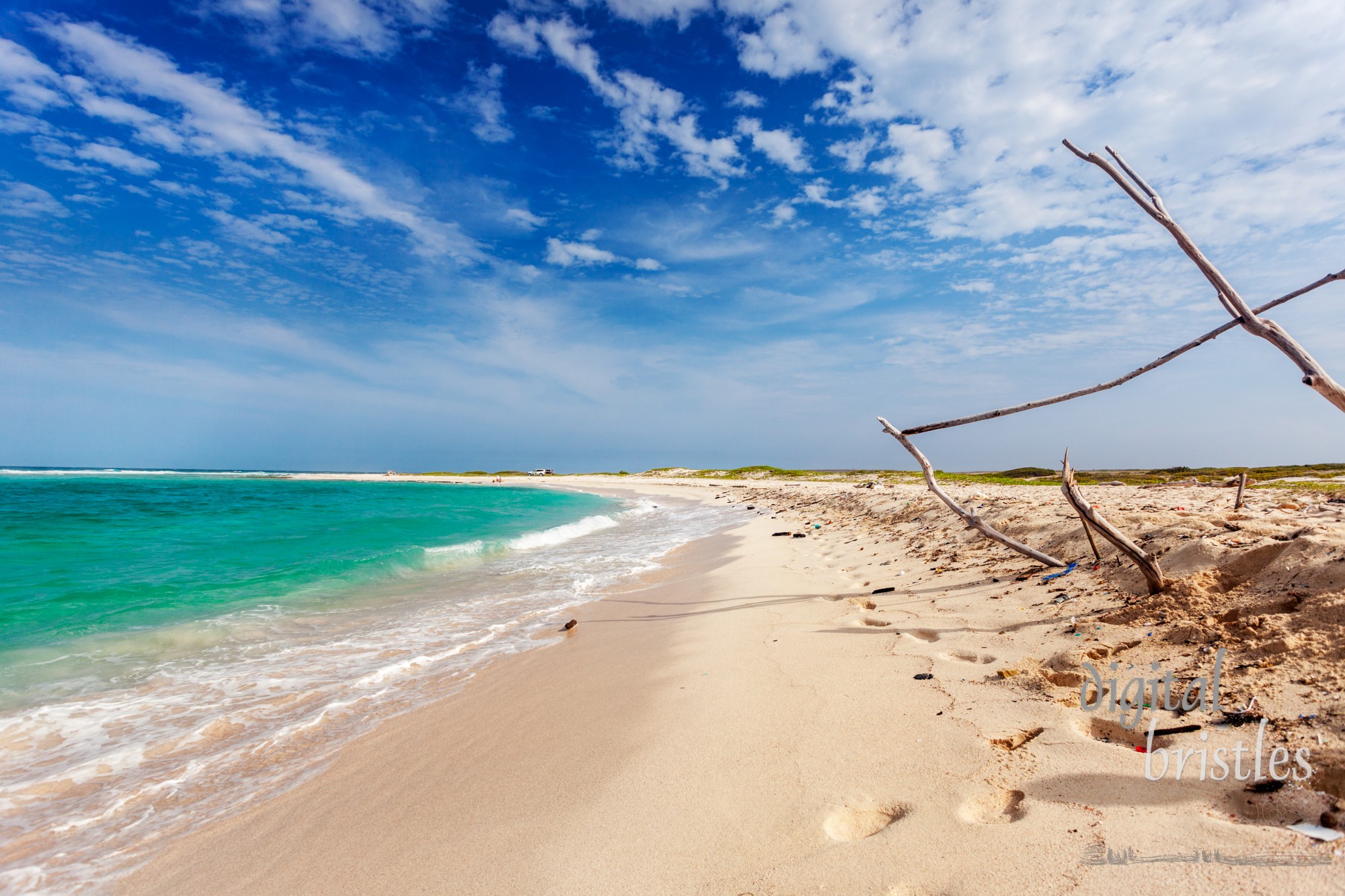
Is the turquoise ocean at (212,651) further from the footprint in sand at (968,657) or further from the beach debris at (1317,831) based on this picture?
the beach debris at (1317,831)

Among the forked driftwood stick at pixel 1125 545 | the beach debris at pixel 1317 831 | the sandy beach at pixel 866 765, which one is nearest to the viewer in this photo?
the beach debris at pixel 1317 831

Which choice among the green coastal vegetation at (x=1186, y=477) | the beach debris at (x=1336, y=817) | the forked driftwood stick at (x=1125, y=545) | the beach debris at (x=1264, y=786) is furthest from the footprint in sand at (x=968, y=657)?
the green coastal vegetation at (x=1186, y=477)

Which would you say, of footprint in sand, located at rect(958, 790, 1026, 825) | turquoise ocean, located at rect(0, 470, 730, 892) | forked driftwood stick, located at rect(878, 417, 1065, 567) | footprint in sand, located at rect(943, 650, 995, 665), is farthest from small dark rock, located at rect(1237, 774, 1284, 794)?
turquoise ocean, located at rect(0, 470, 730, 892)

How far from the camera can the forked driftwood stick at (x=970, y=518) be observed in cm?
590

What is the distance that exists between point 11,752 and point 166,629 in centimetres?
332

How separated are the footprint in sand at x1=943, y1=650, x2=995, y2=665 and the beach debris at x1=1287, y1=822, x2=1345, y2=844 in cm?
228

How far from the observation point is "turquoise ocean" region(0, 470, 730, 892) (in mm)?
3523

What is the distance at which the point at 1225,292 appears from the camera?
4.29 m

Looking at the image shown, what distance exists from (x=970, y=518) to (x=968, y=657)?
8.35ft

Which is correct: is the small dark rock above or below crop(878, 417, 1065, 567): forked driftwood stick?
below

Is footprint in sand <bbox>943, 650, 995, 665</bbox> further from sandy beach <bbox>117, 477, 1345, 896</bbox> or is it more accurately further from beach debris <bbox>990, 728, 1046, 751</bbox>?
beach debris <bbox>990, 728, 1046, 751</bbox>

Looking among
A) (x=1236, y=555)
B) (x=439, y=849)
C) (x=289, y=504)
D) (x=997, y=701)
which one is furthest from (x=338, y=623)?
(x=289, y=504)

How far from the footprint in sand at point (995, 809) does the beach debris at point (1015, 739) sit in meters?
0.41

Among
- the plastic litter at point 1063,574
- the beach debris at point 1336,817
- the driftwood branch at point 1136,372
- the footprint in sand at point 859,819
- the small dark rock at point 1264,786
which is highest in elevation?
the driftwood branch at point 1136,372
